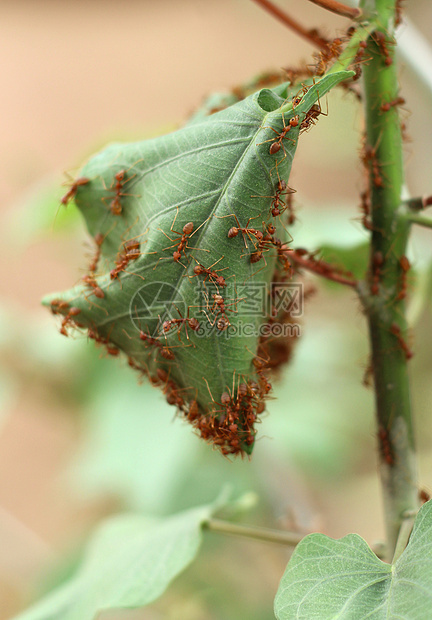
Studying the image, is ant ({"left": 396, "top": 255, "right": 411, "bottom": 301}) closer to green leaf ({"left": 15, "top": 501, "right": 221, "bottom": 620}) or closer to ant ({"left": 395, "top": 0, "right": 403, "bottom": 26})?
ant ({"left": 395, "top": 0, "right": 403, "bottom": 26})

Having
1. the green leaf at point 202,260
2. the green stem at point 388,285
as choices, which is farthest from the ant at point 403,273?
Answer: the green leaf at point 202,260

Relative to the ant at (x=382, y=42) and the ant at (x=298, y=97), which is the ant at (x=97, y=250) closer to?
the ant at (x=298, y=97)

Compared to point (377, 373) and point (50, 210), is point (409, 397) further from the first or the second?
point (50, 210)

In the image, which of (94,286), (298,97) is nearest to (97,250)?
(94,286)

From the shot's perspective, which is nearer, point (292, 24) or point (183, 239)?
point (183, 239)

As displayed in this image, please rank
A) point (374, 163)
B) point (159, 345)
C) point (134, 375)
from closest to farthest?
1. point (159, 345)
2. point (374, 163)
3. point (134, 375)

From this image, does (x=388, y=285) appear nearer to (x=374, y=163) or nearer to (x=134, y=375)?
(x=374, y=163)
